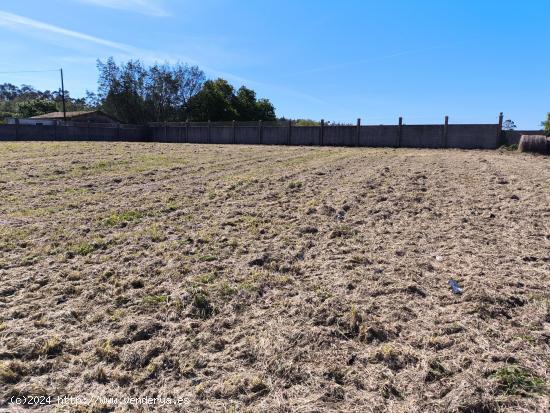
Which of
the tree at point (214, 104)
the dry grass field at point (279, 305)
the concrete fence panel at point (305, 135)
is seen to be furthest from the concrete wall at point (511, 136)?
the tree at point (214, 104)

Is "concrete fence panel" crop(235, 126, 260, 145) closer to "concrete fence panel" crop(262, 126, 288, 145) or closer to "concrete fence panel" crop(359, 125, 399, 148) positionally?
"concrete fence panel" crop(262, 126, 288, 145)

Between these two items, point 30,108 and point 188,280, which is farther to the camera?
point 30,108

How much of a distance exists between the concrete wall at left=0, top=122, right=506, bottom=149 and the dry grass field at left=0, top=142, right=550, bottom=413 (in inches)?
625

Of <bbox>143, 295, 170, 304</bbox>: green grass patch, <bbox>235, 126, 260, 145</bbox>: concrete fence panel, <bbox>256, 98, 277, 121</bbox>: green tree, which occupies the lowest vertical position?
<bbox>143, 295, 170, 304</bbox>: green grass patch

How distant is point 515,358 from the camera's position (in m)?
2.19

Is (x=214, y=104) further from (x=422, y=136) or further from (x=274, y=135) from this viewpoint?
(x=422, y=136)

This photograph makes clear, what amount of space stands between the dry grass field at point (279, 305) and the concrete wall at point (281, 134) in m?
15.9

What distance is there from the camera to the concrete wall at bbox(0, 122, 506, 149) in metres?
20.5

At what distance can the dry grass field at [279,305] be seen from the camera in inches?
79.0

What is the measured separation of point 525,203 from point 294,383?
225 inches

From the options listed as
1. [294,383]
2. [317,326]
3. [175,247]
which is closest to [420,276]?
[317,326]

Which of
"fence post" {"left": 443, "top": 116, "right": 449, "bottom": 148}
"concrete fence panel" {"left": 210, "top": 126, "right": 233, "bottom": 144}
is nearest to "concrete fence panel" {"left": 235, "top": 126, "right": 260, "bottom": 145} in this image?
"concrete fence panel" {"left": 210, "top": 126, "right": 233, "bottom": 144}

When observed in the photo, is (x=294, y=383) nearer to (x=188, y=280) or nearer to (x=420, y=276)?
(x=188, y=280)

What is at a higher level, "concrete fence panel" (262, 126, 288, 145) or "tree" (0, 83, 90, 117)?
"tree" (0, 83, 90, 117)
